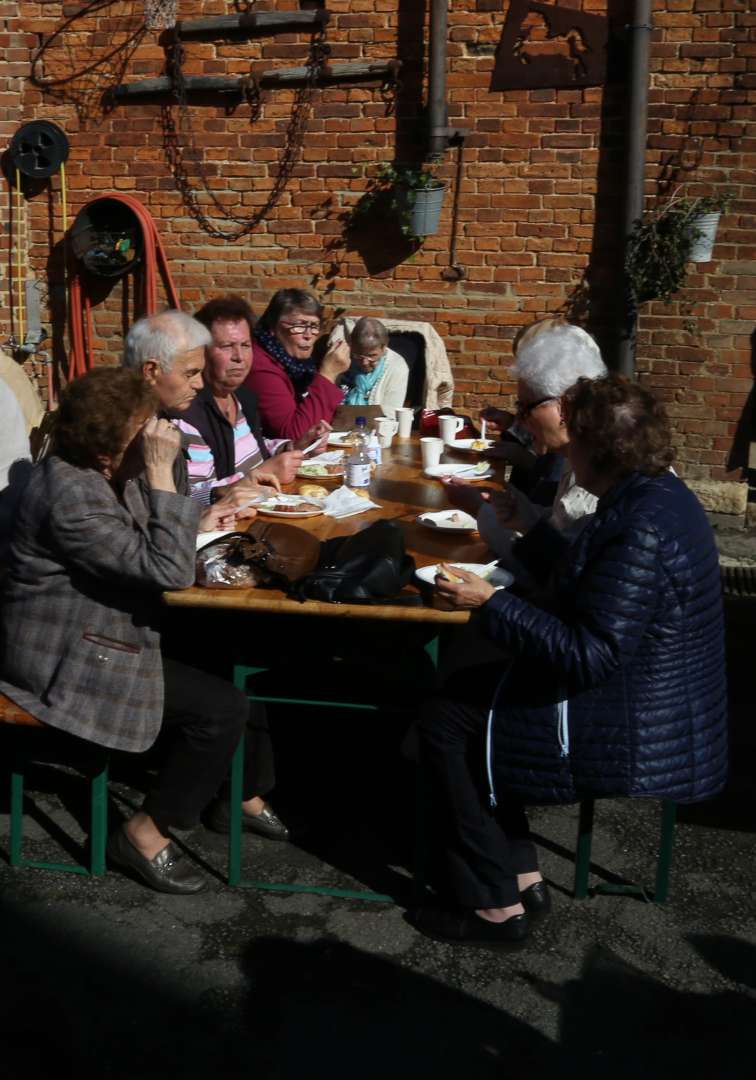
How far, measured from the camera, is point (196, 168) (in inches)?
313

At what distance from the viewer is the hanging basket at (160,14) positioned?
770 centimetres

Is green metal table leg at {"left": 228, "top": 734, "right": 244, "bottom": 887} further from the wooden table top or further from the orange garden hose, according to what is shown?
the orange garden hose

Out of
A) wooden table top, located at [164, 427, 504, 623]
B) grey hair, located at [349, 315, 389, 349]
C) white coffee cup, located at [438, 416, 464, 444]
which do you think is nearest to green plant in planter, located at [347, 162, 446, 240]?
grey hair, located at [349, 315, 389, 349]

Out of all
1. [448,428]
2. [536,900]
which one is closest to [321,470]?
[448,428]

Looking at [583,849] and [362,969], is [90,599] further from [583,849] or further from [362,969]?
[583,849]

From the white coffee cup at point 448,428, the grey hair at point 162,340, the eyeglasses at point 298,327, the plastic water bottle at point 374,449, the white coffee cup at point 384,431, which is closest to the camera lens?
the grey hair at point 162,340

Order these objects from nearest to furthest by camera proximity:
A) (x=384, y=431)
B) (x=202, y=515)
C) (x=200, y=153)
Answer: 1. (x=202, y=515)
2. (x=384, y=431)
3. (x=200, y=153)

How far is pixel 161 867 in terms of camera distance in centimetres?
359

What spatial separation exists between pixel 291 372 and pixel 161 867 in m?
2.76

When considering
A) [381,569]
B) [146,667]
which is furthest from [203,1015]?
[381,569]

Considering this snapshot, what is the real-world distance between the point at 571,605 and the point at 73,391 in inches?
57.1

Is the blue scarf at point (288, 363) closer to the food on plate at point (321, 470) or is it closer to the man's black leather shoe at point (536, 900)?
the food on plate at point (321, 470)

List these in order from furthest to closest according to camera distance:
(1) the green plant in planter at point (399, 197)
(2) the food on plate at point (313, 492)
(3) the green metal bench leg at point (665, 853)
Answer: (1) the green plant in planter at point (399, 197) < (2) the food on plate at point (313, 492) < (3) the green metal bench leg at point (665, 853)

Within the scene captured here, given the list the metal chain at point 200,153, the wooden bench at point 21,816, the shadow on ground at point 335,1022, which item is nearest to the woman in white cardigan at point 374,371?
the metal chain at point 200,153
